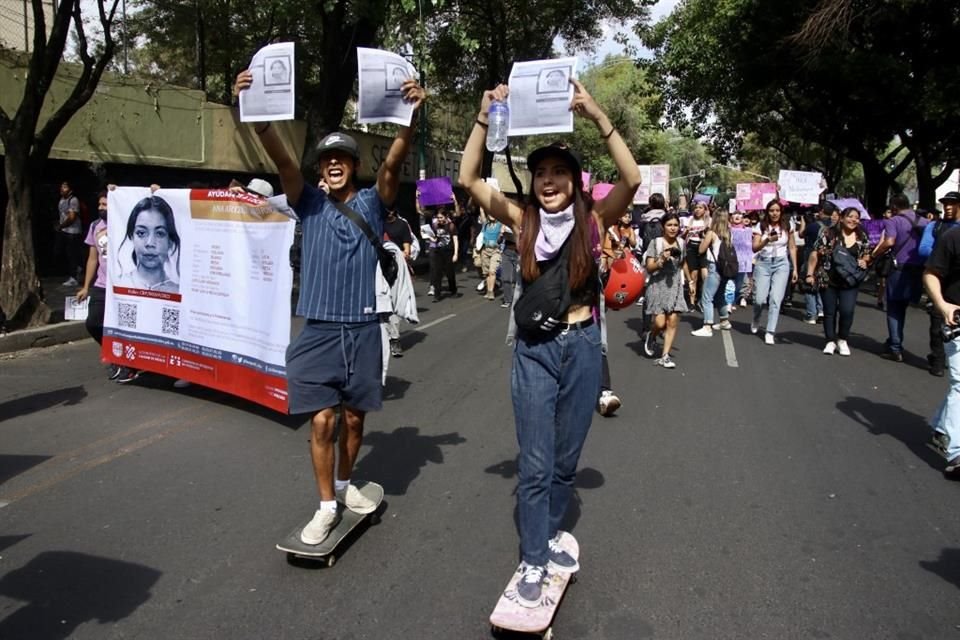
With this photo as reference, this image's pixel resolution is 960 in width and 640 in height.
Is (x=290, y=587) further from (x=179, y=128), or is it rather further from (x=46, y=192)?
(x=179, y=128)

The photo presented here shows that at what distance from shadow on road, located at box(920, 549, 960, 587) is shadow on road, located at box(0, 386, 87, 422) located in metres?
6.13

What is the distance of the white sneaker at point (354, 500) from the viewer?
377 cm

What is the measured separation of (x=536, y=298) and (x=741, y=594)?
5.21 ft

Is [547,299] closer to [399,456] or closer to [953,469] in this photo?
[399,456]

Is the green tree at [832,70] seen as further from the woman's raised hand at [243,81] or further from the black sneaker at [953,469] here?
the woman's raised hand at [243,81]

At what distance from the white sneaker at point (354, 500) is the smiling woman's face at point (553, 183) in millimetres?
1749

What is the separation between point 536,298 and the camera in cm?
294

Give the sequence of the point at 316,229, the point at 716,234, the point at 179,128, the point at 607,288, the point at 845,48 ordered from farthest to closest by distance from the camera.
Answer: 1. the point at 845,48
2. the point at 179,128
3. the point at 716,234
4. the point at 607,288
5. the point at 316,229

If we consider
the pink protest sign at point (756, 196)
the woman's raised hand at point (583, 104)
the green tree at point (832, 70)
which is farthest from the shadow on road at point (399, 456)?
the pink protest sign at point (756, 196)

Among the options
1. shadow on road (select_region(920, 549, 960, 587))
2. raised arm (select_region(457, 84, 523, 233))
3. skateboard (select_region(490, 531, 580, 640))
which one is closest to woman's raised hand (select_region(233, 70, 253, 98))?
raised arm (select_region(457, 84, 523, 233))

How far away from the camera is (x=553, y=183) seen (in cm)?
299

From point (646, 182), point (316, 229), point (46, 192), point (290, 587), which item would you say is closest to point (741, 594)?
point (290, 587)

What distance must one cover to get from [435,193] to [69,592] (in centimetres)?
1491

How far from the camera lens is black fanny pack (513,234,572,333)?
292 cm
